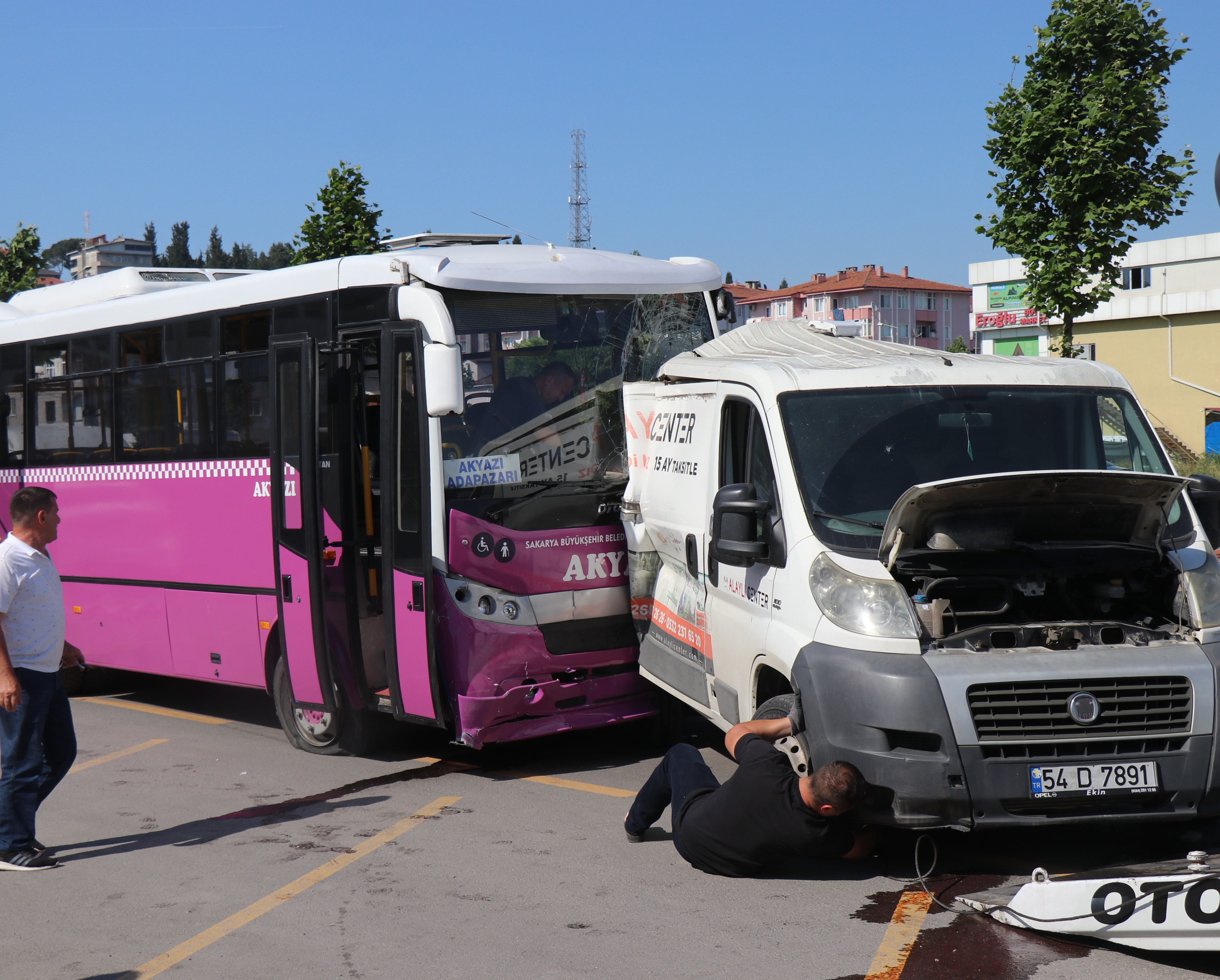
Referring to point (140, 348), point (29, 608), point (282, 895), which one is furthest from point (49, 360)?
point (282, 895)

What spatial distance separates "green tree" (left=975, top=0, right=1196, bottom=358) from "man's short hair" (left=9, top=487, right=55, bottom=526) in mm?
14386

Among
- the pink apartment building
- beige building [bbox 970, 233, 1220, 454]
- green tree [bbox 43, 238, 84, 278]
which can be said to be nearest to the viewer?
beige building [bbox 970, 233, 1220, 454]

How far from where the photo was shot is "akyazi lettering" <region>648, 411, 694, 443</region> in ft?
24.3

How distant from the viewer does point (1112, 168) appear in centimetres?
1684

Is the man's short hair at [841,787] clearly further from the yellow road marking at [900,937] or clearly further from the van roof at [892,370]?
the van roof at [892,370]

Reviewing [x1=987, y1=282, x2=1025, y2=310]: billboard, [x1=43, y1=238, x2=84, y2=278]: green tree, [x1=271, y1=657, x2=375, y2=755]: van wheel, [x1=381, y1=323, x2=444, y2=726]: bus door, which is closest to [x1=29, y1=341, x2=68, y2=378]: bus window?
[x1=271, y1=657, x2=375, y2=755]: van wheel

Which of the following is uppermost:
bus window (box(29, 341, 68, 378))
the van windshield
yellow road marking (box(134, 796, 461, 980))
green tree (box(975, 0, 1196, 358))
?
green tree (box(975, 0, 1196, 358))

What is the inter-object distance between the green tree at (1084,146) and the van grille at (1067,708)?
1283cm

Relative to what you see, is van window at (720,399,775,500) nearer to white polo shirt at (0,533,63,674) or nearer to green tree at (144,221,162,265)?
white polo shirt at (0,533,63,674)

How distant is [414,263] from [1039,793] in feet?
15.6

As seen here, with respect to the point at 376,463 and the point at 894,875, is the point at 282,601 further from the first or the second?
the point at 894,875

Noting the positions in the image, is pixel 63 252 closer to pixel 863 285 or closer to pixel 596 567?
pixel 863 285

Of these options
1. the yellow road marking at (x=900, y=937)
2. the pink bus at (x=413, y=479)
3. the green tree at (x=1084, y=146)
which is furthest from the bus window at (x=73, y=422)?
the green tree at (x=1084, y=146)

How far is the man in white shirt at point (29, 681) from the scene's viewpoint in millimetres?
6195
